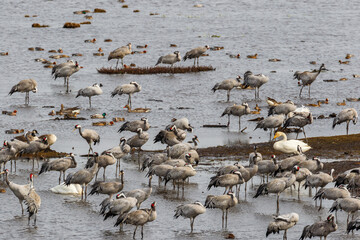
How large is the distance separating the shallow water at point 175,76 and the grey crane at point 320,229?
1201mm

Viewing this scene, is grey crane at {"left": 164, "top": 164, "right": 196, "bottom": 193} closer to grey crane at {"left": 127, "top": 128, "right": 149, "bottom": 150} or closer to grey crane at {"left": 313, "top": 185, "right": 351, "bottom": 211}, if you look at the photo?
grey crane at {"left": 313, "top": 185, "right": 351, "bottom": 211}

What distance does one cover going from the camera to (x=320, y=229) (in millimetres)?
21500

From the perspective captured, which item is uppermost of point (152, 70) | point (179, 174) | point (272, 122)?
point (179, 174)

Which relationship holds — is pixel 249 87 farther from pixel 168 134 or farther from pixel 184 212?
pixel 184 212

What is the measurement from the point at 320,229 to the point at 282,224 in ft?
3.36

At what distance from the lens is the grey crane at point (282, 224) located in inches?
853

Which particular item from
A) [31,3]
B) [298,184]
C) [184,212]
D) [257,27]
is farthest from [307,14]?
[184,212]

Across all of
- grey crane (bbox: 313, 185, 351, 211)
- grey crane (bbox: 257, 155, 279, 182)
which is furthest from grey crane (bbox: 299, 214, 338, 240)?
grey crane (bbox: 257, 155, 279, 182)

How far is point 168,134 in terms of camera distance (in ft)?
105

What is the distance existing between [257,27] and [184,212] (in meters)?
49.7

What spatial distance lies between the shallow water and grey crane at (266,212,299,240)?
0.85 m

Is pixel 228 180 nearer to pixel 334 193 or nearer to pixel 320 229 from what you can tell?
pixel 334 193

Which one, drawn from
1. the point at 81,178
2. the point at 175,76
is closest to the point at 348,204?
the point at 81,178

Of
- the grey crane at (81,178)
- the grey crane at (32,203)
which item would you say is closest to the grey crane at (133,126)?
the grey crane at (81,178)
